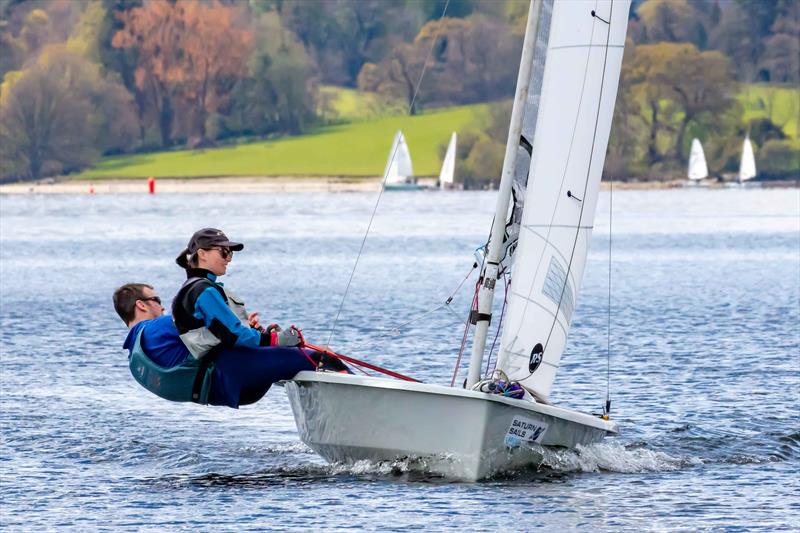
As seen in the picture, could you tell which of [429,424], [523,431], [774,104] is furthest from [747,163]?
[429,424]

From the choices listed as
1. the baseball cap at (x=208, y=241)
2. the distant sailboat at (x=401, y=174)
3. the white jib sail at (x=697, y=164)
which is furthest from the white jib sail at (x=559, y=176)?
→ the distant sailboat at (x=401, y=174)

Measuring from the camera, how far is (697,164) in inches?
6112

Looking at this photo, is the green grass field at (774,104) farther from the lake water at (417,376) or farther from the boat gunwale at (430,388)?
the boat gunwale at (430,388)

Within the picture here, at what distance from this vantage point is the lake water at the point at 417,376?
17219 millimetres

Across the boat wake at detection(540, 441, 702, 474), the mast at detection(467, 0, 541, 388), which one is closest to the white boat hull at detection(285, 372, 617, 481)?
the boat wake at detection(540, 441, 702, 474)

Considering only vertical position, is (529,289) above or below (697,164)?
below

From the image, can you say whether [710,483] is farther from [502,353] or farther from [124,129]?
[124,129]

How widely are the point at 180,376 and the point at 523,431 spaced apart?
10.7 feet

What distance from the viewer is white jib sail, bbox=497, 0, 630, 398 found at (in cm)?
1786

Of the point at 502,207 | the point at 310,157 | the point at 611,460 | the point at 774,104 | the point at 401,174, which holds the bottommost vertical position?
the point at 611,460

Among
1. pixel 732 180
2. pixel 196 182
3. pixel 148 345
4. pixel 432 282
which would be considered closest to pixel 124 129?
pixel 196 182

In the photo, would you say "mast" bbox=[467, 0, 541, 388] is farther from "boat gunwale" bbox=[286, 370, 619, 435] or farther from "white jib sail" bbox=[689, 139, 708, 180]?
"white jib sail" bbox=[689, 139, 708, 180]

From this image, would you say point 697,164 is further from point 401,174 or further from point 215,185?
point 215,185

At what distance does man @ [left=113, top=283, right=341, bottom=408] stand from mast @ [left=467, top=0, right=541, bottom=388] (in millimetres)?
1645
